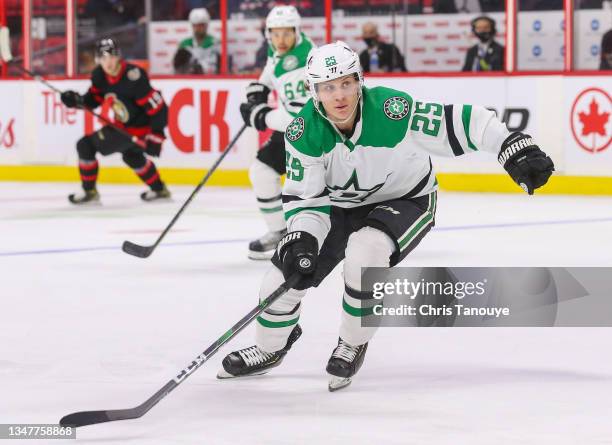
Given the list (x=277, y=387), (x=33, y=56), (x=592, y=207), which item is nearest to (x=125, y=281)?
(x=277, y=387)

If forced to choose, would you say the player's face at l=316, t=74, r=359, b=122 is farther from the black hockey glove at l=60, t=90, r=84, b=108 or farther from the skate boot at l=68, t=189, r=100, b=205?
A: the black hockey glove at l=60, t=90, r=84, b=108

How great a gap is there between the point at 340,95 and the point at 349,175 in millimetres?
241

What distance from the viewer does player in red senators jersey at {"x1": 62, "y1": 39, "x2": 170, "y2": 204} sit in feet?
28.0

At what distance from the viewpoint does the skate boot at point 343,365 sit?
3.24 metres

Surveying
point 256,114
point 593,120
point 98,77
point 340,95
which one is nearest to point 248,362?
point 340,95

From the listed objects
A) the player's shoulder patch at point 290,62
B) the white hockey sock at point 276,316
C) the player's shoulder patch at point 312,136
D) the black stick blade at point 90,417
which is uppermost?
the player's shoulder patch at point 290,62

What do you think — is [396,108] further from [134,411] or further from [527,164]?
[134,411]

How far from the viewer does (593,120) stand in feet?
28.0

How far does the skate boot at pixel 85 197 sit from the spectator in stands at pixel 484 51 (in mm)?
2636

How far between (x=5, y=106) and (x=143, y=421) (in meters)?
7.89

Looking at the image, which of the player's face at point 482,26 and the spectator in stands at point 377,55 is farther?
the spectator in stands at point 377,55

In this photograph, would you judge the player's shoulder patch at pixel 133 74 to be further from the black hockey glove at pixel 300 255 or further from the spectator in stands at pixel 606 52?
the black hockey glove at pixel 300 255

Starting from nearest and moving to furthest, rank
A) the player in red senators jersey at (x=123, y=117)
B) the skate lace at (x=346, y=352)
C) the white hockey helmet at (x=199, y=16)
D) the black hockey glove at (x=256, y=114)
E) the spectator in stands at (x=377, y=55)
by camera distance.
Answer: the skate lace at (x=346, y=352)
the black hockey glove at (x=256, y=114)
the player in red senators jersey at (x=123, y=117)
the spectator in stands at (x=377, y=55)
the white hockey helmet at (x=199, y=16)

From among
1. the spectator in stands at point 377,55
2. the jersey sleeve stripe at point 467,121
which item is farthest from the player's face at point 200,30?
the jersey sleeve stripe at point 467,121
